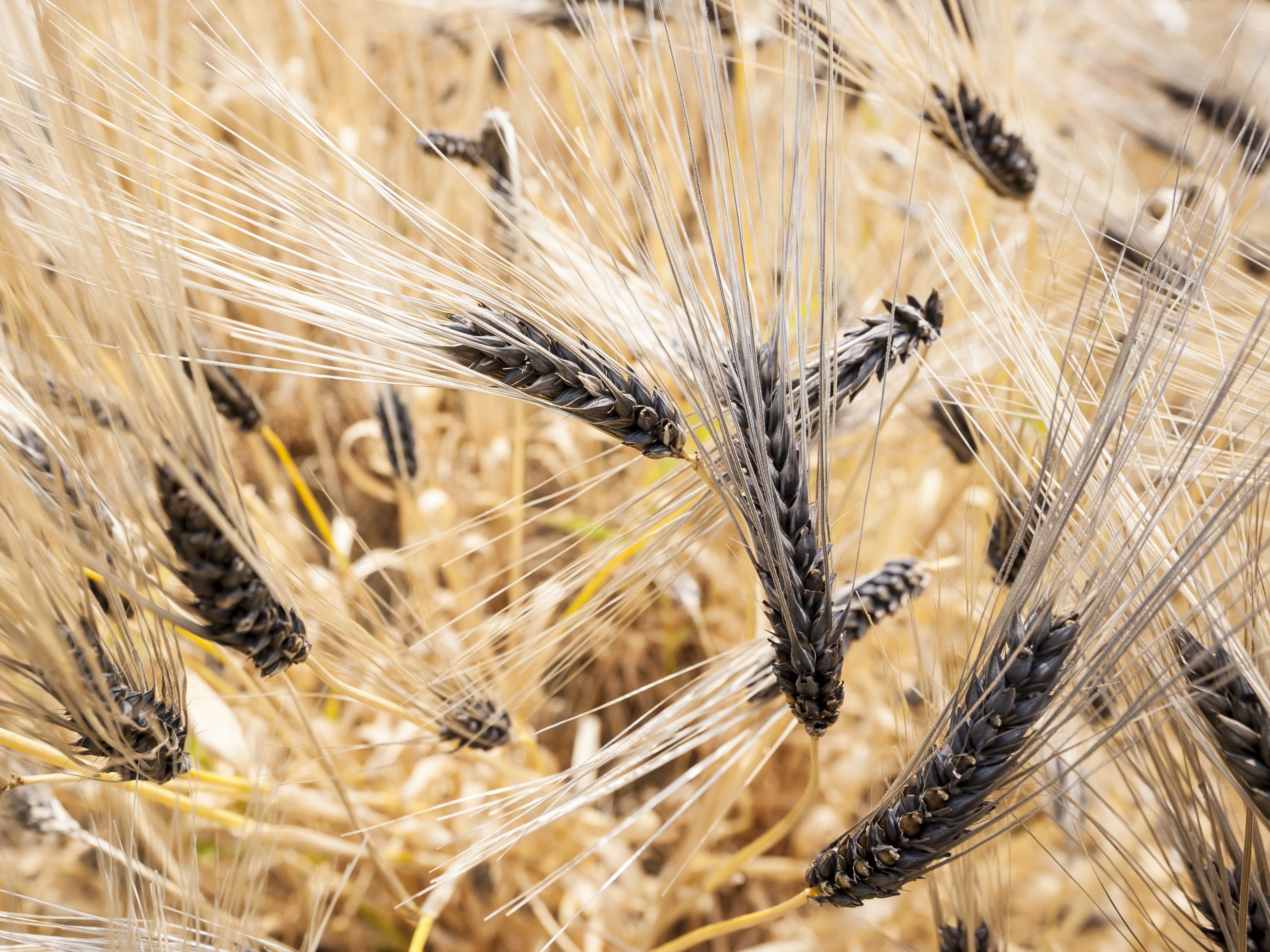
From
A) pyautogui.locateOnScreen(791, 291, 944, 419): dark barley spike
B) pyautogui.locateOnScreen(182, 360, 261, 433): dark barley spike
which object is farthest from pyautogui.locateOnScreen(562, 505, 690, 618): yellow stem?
pyautogui.locateOnScreen(182, 360, 261, 433): dark barley spike

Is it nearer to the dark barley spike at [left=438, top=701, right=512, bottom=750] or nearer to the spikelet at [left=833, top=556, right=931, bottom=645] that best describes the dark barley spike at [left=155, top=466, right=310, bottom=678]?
the dark barley spike at [left=438, top=701, right=512, bottom=750]

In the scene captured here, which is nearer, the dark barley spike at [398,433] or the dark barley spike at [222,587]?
the dark barley spike at [222,587]

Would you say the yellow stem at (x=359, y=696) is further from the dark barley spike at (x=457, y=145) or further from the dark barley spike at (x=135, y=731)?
the dark barley spike at (x=457, y=145)

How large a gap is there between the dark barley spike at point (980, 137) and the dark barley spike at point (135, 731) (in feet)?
2.31

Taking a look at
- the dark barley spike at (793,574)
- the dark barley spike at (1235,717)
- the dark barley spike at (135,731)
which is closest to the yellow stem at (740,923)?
the dark barley spike at (793,574)

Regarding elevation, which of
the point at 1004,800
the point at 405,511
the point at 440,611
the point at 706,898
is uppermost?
the point at 1004,800

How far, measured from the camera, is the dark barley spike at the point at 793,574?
385mm

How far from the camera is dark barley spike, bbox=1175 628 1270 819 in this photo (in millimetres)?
388

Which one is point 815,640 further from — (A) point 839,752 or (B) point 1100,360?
(A) point 839,752

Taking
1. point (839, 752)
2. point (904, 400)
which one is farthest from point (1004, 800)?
point (839, 752)

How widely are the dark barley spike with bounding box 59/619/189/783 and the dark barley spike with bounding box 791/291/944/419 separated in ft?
1.25

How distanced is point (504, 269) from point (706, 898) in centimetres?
76

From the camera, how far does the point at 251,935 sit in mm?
435

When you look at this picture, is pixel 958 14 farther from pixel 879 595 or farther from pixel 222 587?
pixel 222 587
